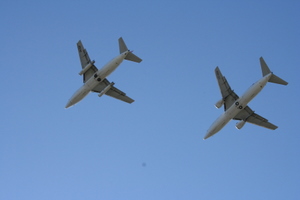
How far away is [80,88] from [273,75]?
2492cm

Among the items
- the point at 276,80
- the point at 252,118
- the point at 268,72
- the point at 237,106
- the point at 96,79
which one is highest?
the point at 96,79

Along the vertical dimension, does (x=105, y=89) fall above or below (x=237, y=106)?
above

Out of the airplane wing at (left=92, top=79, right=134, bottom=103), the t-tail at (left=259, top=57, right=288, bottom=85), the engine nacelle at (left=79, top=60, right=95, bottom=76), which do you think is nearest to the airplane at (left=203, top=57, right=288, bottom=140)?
the t-tail at (left=259, top=57, right=288, bottom=85)

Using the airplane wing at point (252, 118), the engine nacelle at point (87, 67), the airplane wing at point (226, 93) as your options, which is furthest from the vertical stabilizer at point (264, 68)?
the engine nacelle at point (87, 67)

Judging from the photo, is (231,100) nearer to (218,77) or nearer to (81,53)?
(218,77)

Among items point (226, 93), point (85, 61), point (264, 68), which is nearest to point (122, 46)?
point (85, 61)

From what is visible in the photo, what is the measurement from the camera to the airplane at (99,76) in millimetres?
66125

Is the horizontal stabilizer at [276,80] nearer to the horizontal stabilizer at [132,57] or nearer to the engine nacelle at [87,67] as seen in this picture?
the horizontal stabilizer at [132,57]

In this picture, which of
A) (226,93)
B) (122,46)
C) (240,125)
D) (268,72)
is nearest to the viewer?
(268,72)

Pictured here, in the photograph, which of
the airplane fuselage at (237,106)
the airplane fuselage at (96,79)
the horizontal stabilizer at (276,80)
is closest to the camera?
the airplane fuselage at (237,106)

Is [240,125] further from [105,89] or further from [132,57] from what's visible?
[105,89]

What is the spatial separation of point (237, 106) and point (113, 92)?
17403 millimetres

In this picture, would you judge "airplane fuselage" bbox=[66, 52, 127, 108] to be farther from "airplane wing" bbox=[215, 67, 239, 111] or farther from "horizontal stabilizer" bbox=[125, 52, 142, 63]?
"airplane wing" bbox=[215, 67, 239, 111]

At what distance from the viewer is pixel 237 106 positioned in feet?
214
